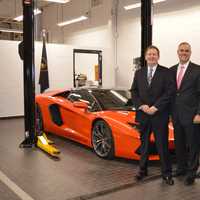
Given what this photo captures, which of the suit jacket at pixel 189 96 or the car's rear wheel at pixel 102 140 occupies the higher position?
the suit jacket at pixel 189 96

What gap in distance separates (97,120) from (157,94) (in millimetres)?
1384

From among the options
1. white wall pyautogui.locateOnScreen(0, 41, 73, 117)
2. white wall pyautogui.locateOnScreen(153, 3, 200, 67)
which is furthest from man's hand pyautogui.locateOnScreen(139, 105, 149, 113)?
white wall pyautogui.locateOnScreen(0, 41, 73, 117)

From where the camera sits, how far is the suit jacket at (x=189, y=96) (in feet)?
11.9

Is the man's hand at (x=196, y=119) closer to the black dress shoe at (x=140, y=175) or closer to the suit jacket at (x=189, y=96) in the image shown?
the suit jacket at (x=189, y=96)

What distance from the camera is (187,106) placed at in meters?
3.63

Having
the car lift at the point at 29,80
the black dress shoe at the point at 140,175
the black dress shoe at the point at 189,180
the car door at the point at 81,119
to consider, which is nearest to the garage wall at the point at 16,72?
the car lift at the point at 29,80

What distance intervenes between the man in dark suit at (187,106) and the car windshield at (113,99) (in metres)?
1.43

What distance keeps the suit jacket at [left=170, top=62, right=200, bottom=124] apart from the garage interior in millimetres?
820

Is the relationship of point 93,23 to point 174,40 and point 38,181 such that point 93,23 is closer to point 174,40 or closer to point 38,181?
point 174,40

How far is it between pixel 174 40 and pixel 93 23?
4552 millimetres

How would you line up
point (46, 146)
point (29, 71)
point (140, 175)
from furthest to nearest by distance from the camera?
point (29, 71) → point (46, 146) → point (140, 175)

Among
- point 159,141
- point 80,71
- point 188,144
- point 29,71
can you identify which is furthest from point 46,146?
point 80,71

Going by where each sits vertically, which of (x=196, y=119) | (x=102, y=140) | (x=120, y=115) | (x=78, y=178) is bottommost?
(x=78, y=178)

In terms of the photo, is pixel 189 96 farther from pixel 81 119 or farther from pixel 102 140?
pixel 81 119
